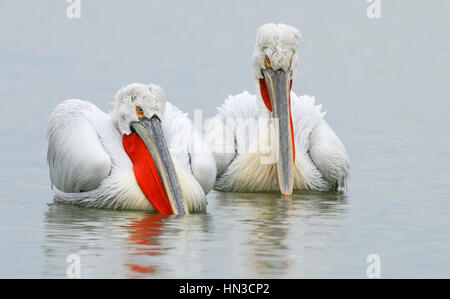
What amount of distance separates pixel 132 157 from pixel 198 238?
188 centimetres

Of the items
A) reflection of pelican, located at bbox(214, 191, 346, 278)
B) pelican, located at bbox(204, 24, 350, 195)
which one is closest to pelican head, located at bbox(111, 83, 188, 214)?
reflection of pelican, located at bbox(214, 191, 346, 278)

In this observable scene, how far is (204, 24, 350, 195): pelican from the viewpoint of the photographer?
13508 millimetres

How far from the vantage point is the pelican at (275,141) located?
44.3 feet

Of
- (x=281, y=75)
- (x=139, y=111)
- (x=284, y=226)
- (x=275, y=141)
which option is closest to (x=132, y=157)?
(x=139, y=111)

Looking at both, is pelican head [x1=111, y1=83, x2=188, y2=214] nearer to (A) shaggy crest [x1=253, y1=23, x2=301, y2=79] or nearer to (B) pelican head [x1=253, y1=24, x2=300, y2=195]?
(B) pelican head [x1=253, y1=24, x2=300, y2=195]

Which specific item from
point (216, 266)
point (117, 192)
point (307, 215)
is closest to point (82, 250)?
point (216, 266)

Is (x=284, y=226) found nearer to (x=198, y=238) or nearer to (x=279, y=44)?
(x=198, y=238)

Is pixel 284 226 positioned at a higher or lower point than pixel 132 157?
lower

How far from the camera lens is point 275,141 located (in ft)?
44.7

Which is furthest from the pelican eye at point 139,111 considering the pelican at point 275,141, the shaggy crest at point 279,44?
the shaggy crest at point 279,44

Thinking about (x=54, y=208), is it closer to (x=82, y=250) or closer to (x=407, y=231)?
(x=82, y=250)

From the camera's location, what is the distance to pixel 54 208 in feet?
40.0

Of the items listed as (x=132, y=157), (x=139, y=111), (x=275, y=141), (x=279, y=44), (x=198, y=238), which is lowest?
(x=198, y=238)

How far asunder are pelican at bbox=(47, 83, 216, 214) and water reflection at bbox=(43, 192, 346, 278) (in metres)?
0.16
